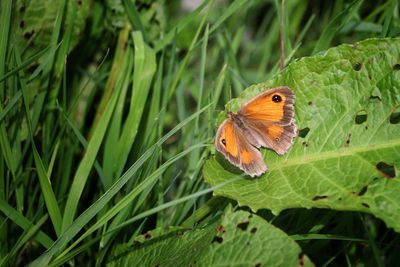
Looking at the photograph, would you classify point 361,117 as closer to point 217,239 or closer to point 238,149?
point 238,149

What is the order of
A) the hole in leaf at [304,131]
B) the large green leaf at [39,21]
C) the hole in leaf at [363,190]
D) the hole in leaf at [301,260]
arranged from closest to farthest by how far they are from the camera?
the hole in leaf at [301,260]
the hole in leaf at [363,190]
the hole in leaf at [304,131]
the large green leaf at [39,21]

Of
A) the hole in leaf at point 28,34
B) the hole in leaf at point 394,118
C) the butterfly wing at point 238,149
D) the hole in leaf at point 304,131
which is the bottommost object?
the hole in leaf at point 394,118

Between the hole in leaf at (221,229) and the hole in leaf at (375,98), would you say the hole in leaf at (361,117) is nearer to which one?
the hole in leaf at (375,98)

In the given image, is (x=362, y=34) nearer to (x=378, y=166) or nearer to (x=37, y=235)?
(x=378, y=166)

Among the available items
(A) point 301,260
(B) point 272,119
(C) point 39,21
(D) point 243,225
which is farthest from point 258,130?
(C) point 39,21

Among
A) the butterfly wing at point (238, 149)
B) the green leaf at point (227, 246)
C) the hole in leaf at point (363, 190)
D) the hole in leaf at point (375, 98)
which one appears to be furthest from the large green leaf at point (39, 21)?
the hole in leaf at point (363, 190)

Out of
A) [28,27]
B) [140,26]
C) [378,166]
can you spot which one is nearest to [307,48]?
[140,26]
